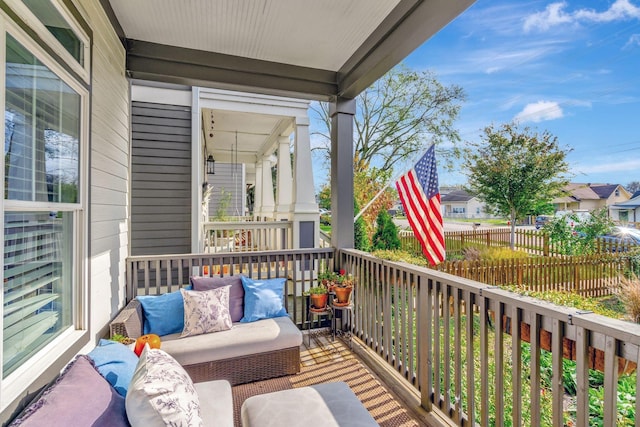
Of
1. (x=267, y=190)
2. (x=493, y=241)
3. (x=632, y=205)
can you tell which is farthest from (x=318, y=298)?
(x=632, y=205)

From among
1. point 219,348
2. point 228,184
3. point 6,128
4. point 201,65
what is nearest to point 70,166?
point 6,128

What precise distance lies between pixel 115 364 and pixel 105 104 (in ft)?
6.61

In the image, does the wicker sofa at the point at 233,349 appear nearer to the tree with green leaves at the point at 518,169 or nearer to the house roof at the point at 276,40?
the house roof at the point at 276,40

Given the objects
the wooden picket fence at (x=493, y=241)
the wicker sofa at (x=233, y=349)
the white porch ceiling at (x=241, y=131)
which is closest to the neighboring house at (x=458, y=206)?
the wooden picket fence at (x=493, y=241)

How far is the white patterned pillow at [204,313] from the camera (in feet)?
8.86

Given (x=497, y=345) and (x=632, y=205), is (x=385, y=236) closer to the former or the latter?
(x=497, y=345)

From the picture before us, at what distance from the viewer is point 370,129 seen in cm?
1517

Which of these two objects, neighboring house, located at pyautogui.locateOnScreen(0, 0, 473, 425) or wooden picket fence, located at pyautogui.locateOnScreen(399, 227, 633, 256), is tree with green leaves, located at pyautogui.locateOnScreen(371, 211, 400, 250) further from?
Result: neighboring house, located at pyautogui.locateOnScreen(0, 0, 473, 425)

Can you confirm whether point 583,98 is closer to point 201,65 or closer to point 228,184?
point 228,184

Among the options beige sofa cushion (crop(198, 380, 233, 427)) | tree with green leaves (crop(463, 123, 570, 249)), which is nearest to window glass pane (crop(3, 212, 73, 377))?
beige sofa cushion (crop(198, 380, 233, 427))

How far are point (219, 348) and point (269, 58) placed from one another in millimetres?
2876

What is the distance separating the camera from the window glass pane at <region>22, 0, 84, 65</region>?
150 cm

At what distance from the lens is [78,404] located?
1.15m

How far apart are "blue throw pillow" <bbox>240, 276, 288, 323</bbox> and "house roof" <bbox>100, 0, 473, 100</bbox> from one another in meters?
2.17
